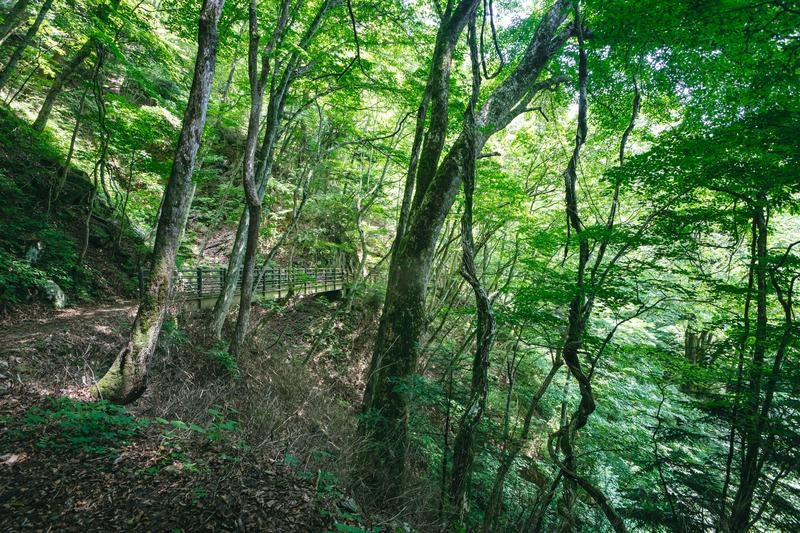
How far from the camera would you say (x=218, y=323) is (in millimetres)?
7598

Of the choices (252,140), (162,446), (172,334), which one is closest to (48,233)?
(172,334)

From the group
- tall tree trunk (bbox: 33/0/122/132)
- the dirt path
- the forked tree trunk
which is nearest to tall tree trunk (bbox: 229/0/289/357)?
the dirt path

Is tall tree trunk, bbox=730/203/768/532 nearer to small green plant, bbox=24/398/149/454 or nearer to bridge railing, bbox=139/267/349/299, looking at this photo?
small green plant, bbox=24/398/149/454

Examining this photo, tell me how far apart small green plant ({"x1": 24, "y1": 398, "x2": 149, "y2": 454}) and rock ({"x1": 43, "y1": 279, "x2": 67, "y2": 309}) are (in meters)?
6.01

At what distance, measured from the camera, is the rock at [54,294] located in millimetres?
8133

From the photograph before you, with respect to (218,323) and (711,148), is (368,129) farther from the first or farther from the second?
(711,148)

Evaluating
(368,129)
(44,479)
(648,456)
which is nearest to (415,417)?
(44,479)

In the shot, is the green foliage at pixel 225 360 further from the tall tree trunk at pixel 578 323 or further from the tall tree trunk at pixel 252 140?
the tall tree trunk at pixel 578 323

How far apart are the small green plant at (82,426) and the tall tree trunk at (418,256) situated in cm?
258

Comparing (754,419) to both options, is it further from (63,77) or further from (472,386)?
(63,77)

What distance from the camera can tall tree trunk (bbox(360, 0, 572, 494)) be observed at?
4.63m

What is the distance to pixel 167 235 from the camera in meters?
Answer: 4.47

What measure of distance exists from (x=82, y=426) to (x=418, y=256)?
4153mm

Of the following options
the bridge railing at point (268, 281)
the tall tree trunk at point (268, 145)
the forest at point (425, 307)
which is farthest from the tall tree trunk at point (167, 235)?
the bridge railing at point (268, 281)
